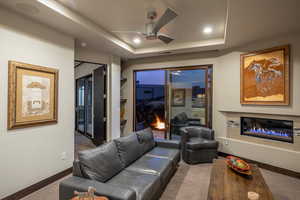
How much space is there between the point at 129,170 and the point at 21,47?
97.6 inches

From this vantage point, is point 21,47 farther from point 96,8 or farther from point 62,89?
point 96,8

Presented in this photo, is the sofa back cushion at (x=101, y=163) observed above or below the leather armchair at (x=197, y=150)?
above

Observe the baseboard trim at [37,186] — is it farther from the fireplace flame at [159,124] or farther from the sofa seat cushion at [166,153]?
the fireplace flame at [159,124]

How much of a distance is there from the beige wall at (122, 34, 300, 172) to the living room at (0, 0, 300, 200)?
0.9 inches

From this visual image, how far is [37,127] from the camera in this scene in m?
2.69

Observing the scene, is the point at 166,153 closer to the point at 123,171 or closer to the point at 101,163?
the point at 123,171

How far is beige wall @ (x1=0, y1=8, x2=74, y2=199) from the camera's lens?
228cm

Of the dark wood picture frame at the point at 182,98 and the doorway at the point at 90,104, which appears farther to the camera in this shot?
the dark wood picture frame at the point at 182,98

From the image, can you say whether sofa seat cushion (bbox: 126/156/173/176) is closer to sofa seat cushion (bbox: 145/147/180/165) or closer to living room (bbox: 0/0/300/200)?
living room (bbox: 0/0/300/200)

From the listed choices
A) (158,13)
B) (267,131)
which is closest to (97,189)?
(158,13)

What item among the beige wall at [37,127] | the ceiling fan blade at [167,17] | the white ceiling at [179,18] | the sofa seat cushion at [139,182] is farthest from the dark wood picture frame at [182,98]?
the sofa seat cushion at [139,182]

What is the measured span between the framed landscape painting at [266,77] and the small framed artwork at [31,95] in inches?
160

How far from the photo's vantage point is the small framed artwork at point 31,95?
235 centimetres

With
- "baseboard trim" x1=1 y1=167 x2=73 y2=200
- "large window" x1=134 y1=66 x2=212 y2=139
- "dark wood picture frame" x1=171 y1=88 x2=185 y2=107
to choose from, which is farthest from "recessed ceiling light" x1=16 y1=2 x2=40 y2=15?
"dark wood picture frame" x1=171 y1=88 x2=185 y2=107
